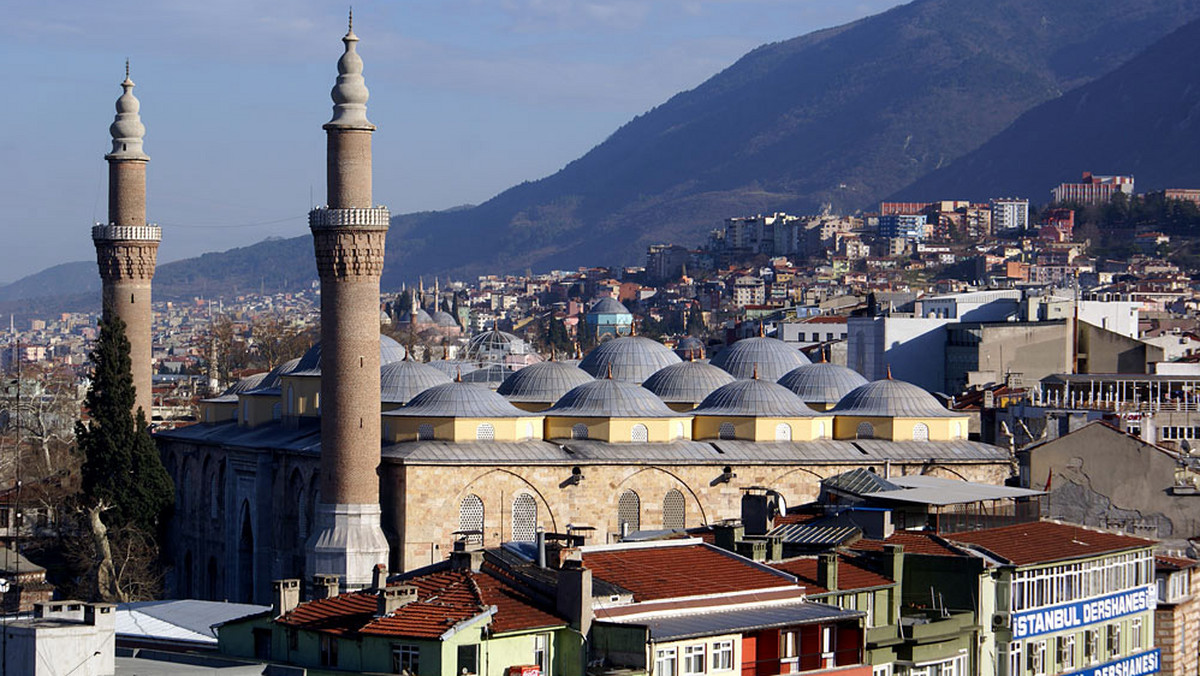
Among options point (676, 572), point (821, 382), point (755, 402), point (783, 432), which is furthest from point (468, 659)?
point (821, 382)

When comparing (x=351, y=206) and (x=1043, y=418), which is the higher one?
(x=351, y=206)

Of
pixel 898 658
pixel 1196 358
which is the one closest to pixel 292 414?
pixel 898 658

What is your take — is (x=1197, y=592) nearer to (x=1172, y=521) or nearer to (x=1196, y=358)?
(x=1172, y=521)

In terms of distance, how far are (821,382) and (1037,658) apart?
21.0m

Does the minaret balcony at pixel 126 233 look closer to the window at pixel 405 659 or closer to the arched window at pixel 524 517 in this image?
the arched window at pixel 524 517

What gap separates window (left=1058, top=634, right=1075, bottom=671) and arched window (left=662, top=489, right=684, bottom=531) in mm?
14267

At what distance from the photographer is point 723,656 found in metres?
21.9

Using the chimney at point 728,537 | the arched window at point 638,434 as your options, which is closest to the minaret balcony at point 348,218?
the arched window at point 638,434

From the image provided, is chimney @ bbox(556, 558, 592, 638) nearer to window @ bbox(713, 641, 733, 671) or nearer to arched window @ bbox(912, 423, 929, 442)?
window @ bbox(713, 641, 733, 671)

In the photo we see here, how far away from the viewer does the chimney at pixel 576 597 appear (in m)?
21.2

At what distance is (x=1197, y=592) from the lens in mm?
32625

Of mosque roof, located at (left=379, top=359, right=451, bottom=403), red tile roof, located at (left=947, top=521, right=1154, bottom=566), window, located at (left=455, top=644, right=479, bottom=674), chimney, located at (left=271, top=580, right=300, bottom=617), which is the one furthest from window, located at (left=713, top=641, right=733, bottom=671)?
mosque roof, located at (left=379, top=359, right=451, bottom=403)

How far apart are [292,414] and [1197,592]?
2114 centimetres

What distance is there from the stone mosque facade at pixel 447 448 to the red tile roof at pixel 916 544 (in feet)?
23.9
